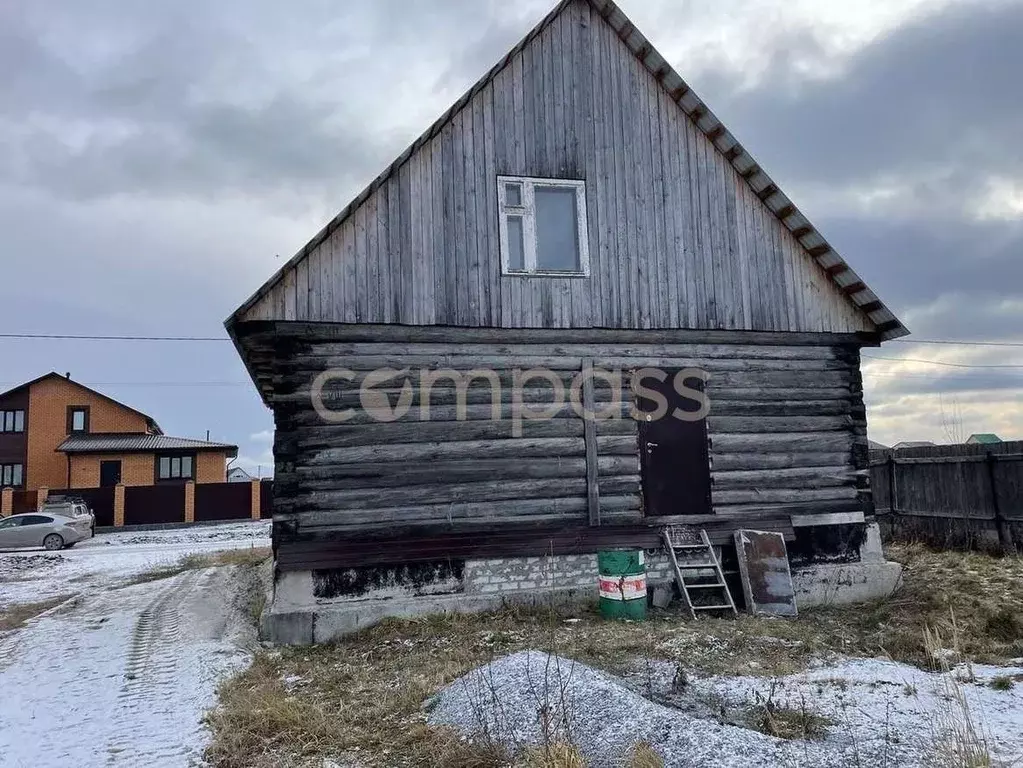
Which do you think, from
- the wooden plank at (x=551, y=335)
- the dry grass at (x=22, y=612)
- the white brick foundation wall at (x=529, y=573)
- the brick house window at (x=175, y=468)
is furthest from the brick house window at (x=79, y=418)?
the white brick foundation wall at (x=529, y=573)

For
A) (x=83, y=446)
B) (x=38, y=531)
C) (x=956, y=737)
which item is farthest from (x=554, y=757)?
(x=83, y=446)

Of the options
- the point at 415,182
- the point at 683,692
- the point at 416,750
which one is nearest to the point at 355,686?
the point at 416,750

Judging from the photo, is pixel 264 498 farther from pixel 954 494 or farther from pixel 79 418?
pixel 954 494

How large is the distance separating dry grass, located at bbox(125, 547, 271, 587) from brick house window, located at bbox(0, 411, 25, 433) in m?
27.6

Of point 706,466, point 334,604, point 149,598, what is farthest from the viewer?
point 149,598

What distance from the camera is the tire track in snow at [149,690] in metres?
5.91

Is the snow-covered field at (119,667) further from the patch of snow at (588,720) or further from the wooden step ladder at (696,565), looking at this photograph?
the wooden step ladder at (696,565)

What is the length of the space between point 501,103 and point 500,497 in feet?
17.7

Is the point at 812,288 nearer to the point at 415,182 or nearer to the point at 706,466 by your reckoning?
the point at 706,466

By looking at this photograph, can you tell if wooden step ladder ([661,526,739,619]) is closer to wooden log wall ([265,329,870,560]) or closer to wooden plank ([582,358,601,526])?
wooden log wall ([265,329,870,560])

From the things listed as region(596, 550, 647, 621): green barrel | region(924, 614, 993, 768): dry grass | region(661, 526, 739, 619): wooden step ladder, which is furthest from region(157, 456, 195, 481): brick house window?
region(924, 614, 993, 768): dry grass

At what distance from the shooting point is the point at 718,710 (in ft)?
19.4

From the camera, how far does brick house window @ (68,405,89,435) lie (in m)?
43.2

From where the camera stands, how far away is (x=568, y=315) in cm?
1048
